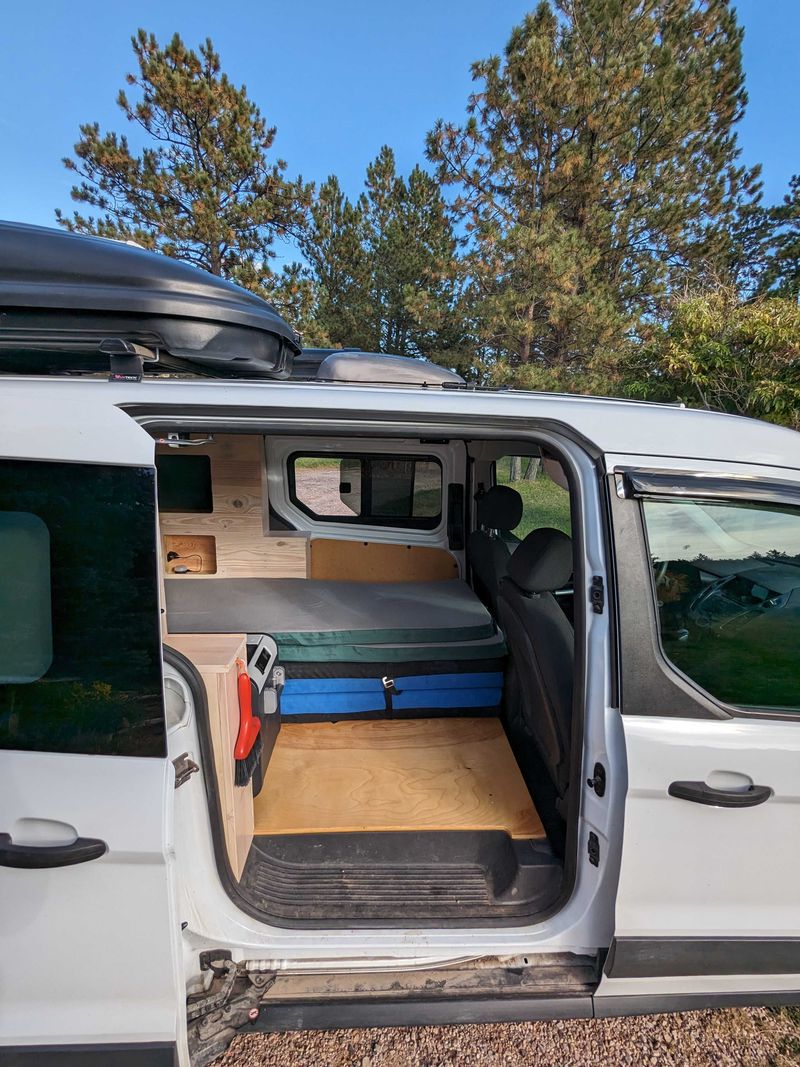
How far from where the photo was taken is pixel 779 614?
1.55 metres

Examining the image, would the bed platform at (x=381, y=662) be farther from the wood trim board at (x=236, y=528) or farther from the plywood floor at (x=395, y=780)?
the wood trim board at (x=236, y=528)

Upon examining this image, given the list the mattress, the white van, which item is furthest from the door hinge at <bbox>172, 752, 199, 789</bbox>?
the mattress

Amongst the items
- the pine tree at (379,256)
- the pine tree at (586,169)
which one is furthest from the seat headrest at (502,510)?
the pine tree at (379,256)

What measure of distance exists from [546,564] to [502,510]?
131cm

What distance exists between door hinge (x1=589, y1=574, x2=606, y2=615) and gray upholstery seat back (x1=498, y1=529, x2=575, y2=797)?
14.1 inches

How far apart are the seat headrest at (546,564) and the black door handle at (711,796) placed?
73 cm

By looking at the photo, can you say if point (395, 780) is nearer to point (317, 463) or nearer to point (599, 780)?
point (599, 780)

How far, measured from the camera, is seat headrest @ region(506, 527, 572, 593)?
6.09ft

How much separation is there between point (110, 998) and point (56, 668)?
81 centimetres

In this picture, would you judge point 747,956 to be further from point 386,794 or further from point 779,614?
point 386,794

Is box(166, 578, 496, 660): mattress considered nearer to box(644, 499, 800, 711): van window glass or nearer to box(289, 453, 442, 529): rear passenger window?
box(289, 453, 442, 529): rear passenger window

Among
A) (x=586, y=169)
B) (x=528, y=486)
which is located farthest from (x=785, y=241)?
(x=528, y=486)

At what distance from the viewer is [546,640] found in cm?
185

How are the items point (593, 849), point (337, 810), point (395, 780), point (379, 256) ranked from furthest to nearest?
point (379, 256) → point (395, 780) → point (337, 810) → point (593, 849)
